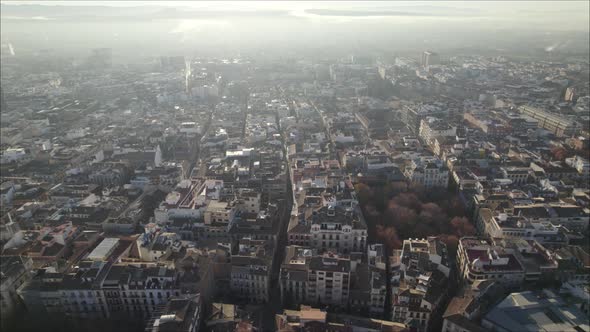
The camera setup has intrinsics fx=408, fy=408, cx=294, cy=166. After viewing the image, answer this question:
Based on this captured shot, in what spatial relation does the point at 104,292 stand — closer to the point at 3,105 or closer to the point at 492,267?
the point at 492,267

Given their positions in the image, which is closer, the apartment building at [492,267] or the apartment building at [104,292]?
the apartment building at [104,292]

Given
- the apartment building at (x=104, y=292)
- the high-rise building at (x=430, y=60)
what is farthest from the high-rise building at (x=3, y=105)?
the high-rise building at (x=430, y=60)

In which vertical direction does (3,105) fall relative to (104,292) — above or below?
above

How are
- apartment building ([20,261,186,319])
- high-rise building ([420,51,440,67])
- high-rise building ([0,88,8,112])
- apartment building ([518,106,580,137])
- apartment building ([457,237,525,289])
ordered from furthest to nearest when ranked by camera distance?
high-rise building ([420,51,440,67]) < high-rise building ([0,88,8,112]) < apartment building ([518,106,580,137]) < apartment building ([457,237,525,289]) < apartment building ([20,261,186,319])

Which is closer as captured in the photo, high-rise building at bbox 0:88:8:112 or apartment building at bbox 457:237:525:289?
apartment building at bbox 457:237:525:289

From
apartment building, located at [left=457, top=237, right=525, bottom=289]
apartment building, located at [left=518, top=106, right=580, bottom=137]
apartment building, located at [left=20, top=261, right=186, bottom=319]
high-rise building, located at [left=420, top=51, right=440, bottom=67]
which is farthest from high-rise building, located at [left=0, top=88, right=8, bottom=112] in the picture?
high-rise building, located at [left=420, top=51, right=440, bottom=67]

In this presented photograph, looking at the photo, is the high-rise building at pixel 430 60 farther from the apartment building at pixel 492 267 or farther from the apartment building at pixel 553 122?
the apartment building at pixel 492 267

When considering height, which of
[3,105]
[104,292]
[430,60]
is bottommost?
[104,292]

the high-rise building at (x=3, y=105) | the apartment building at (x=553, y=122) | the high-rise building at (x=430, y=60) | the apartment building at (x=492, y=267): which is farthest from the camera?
the high-rise building at (x=430, y=60)

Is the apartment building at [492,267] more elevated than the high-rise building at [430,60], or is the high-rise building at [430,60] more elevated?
the high-rise building at [430,60]

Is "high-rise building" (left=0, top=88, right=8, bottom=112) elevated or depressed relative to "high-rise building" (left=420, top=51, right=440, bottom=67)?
depressed

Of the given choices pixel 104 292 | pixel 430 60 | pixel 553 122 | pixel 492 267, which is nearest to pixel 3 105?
pixel 104 292

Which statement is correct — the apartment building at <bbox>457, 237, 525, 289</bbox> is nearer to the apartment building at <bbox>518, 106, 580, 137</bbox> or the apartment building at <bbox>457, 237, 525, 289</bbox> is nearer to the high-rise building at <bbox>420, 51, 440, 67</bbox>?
the apartment building at <bbox>518, 106, 580, 137</bbox>

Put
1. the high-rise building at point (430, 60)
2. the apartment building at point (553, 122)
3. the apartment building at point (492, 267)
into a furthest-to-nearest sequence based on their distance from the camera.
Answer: the high-rise building at point (430, 60), the apartment building at point (553, 122), the apartment building at point (492, 267)
